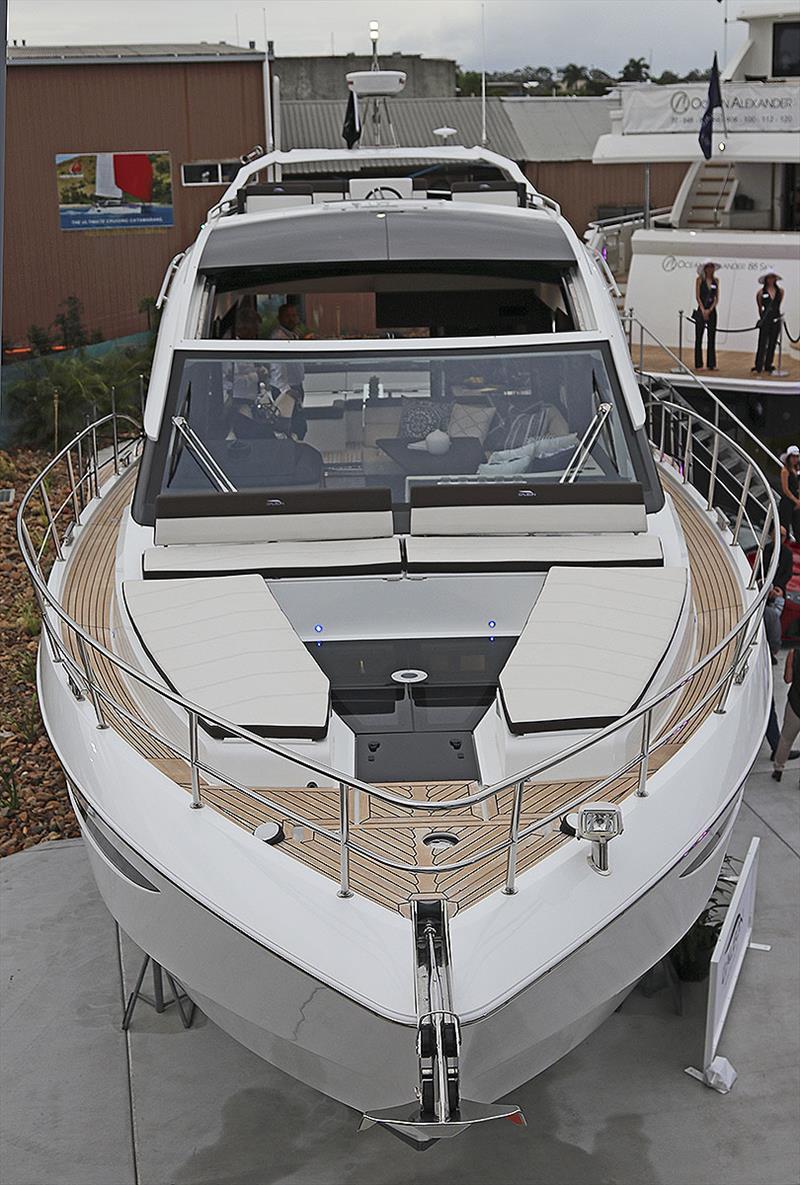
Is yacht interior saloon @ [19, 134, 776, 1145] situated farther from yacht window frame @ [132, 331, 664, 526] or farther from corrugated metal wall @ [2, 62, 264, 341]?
corrugated metal wall @ [2, 62, 264, 341]

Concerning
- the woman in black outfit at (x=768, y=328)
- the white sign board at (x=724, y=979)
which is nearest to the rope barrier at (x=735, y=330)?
the woman in black outfit at (x=768, y=328)

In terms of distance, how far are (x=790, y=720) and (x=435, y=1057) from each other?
4.22 m

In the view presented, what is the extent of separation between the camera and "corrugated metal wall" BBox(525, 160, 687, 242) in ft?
76.8

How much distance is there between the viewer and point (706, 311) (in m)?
12.7

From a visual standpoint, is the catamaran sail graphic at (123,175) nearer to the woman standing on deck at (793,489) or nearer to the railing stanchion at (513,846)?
the woman standing on deck at (793,489)

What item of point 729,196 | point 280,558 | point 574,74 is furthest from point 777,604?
point 574,74

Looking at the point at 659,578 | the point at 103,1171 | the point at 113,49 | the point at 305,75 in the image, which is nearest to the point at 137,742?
the point at 103,1171

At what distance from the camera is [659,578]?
15.0 feet

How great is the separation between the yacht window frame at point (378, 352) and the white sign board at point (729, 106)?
32.5 feet

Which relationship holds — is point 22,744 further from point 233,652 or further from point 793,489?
point 793,489

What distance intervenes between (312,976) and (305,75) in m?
30.8

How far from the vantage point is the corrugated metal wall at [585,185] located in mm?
23406

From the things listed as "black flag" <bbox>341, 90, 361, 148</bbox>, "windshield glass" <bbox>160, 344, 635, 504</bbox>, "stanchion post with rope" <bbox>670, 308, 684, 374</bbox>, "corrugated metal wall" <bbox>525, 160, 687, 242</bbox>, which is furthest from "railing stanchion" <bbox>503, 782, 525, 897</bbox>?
"corrugated metal wall" <bbox>525, 160, 687, 242</bbox>

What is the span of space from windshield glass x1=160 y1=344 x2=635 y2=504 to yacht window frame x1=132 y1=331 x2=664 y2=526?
11 mm
